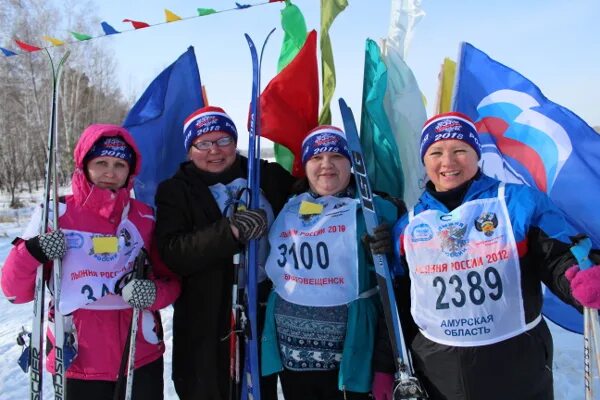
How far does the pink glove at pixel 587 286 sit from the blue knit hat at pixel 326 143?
1.31 metres

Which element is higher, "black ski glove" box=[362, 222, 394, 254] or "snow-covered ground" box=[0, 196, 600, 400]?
"black ski glove" box=[362, 222, 394, 254]

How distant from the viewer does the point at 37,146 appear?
21.1 meters

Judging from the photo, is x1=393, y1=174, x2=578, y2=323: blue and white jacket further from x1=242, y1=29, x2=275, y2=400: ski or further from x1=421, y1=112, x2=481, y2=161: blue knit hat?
x1=242, y1=29, x2=275, y2=400: ski

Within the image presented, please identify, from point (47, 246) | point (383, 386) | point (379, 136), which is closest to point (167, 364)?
point (47, 246)

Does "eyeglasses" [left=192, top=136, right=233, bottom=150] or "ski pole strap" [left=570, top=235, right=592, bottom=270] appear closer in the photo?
"ski pole strap" [left=570, top=235, right=592, bottom=270]

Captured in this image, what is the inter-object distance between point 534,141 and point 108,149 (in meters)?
2.58

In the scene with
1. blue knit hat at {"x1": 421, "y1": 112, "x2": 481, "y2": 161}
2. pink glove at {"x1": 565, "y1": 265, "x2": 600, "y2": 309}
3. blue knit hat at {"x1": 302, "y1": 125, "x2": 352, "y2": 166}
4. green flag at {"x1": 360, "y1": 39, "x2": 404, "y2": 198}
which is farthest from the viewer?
green flag at {"x1": 360, "y1": 39, "x2": 404, "y2": 198}

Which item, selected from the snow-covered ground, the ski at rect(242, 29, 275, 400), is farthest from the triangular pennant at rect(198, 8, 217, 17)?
the snow-covered ground

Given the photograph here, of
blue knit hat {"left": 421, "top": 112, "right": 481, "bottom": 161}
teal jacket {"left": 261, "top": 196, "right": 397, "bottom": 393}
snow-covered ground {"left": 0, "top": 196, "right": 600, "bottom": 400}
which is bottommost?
snow-covered ground {"left": 0, "top": 196, "right": 600, "bottom": 400}

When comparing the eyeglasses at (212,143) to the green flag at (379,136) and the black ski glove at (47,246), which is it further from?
the green flag at (379,136)

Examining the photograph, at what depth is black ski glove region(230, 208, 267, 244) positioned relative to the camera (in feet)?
7.75

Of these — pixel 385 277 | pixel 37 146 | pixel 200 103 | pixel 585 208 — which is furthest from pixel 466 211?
pixel 37 146

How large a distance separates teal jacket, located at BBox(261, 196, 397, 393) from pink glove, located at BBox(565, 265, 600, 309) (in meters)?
0.93

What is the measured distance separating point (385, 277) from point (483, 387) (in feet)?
2.01
